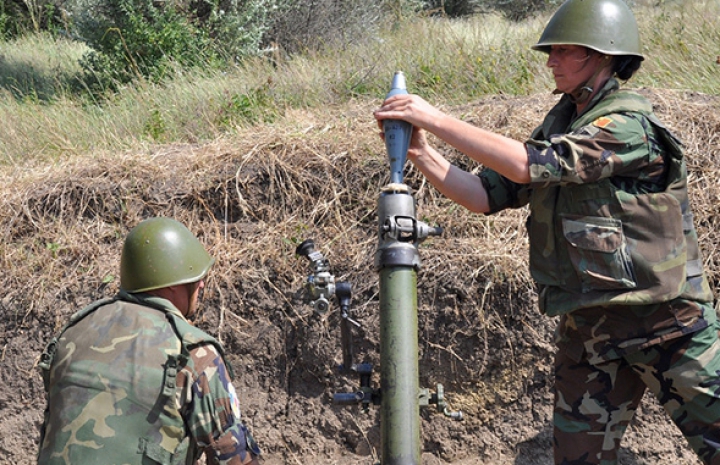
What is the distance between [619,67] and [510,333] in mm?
2000

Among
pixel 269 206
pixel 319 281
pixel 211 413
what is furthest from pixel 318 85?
pixel 211 413

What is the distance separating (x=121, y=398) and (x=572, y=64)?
2.05 m

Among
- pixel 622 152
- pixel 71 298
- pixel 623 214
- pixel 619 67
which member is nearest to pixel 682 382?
pixel 623 214

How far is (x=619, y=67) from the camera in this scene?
321 cm

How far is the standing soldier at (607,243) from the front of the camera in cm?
286

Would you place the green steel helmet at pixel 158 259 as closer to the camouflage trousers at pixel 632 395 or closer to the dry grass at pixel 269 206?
the camouflage trousers at pixel 632 395

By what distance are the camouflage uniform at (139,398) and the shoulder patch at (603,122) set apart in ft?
5.16

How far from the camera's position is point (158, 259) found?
302 centimetres

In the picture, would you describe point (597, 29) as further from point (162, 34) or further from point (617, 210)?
point (162, 34)

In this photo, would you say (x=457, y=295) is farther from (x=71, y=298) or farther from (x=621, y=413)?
(x=71, y=298)

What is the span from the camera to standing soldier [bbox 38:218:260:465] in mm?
2742

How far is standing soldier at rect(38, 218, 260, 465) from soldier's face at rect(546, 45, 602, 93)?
166cm

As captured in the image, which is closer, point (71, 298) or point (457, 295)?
point (457, 295)

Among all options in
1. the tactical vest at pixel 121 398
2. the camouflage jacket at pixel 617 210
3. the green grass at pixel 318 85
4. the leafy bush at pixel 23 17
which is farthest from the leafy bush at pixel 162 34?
the camouflage jacket at pixel 617 210
